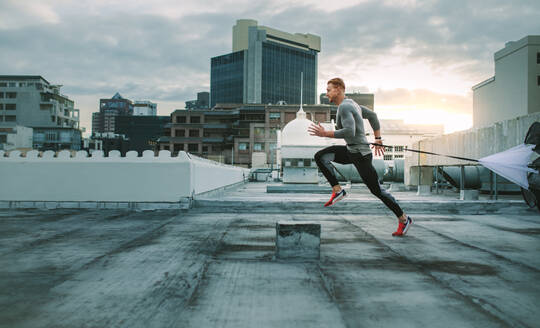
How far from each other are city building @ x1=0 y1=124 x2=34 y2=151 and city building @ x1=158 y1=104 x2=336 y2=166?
88.9ft

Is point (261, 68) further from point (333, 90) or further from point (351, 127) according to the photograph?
point (351, 127)

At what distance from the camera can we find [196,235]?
6.95m

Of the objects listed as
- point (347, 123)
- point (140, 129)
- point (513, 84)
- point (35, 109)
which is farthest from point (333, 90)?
point (140, 129)

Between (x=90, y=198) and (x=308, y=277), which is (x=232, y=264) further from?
(x=90, y=198)

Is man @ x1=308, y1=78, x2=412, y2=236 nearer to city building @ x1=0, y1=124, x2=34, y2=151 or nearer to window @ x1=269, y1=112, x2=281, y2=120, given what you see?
window @ x1=269, y1=112, x2=281, y2=120

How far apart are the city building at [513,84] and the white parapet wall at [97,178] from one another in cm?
4193

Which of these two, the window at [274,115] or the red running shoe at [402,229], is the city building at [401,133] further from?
the red running shoe at [402,229]

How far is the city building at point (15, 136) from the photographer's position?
80.4 m

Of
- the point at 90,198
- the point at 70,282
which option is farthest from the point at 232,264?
the point at 90,198

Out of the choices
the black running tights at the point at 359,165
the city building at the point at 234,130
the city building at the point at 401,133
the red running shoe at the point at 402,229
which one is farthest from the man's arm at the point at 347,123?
the city building at the point at 401,133

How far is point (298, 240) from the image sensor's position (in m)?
4.97

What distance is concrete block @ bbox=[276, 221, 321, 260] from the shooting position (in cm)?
489

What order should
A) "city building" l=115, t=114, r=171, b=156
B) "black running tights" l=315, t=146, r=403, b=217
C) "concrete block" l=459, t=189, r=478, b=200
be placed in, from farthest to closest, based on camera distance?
1. "city building" l=115, t=114, r=171, b=156
2. "concrete block" l=459, t=189, r=478, b=200
3. "black running tights" l=315, t=146, r=403, b=217

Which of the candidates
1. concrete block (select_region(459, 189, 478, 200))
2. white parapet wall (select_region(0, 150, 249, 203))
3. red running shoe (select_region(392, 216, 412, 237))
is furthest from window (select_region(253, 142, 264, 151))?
red running shoe (select_region(392, 216, 412, 237))
